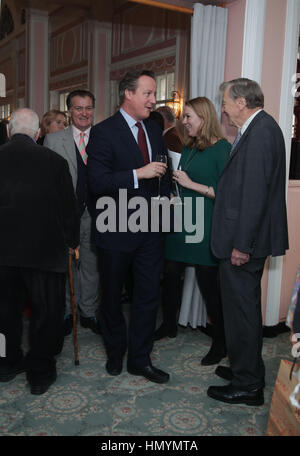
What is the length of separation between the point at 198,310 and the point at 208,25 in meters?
2.21

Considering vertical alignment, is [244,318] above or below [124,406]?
above

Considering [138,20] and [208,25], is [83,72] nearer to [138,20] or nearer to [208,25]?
[138,20]

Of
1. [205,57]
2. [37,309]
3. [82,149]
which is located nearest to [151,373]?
[37,309]

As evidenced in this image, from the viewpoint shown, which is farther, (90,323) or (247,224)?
(90,323)

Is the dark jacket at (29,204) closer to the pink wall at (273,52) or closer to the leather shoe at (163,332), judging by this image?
the leather shoe at (163,332)

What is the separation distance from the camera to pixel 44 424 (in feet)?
7.62

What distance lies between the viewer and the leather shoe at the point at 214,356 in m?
3.12

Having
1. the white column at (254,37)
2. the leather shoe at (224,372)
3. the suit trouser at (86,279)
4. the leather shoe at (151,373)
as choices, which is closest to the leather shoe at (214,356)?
the leather shoe at (224,372)

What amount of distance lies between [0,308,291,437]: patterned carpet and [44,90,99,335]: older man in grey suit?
0.53 metres

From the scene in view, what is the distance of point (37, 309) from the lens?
2654 mm

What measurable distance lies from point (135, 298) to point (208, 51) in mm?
1994

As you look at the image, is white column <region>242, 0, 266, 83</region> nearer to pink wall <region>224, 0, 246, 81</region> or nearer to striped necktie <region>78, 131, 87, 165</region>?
pink wall <region>224, 0, 246, 81</region>

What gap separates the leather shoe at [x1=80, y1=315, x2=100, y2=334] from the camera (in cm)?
361

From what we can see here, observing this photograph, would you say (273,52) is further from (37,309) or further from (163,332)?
(37,309)
